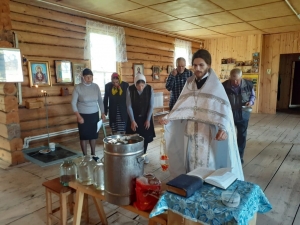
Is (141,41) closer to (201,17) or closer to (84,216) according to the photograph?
(201,17)

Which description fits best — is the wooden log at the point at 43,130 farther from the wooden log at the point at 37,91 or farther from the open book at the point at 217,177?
the open book at the point at 217,177

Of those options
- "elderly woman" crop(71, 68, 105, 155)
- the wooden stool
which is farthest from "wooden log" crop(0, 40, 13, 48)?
the wooden stool

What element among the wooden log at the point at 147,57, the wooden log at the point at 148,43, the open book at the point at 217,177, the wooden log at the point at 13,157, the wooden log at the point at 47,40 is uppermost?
the wooden log at the point at 148,43

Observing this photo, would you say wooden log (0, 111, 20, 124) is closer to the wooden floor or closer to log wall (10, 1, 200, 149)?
log wall (10, 1, 200, 149)

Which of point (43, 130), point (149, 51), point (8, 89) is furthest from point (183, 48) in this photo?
point (8, 89)

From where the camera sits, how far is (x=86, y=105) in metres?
3.13

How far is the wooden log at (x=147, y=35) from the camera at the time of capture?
222 inches

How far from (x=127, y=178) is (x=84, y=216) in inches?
43.5

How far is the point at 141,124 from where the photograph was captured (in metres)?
3.00

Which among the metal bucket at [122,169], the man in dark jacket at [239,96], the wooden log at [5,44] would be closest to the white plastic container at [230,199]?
the metal bucket at [122,169]

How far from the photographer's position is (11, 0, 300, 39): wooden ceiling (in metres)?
4.03

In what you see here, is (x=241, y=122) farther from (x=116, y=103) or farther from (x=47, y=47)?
(x=47, y=47)

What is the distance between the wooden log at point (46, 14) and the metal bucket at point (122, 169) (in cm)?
355

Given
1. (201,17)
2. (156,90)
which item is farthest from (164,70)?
(201,17)
